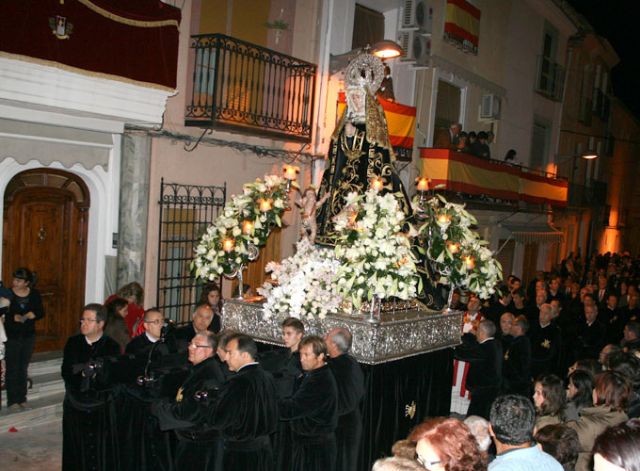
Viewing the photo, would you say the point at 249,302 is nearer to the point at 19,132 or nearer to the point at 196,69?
the point at 19,132

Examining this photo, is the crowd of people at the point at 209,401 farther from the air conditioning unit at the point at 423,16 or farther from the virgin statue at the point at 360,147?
the air conditioning unit at the point at 423,16

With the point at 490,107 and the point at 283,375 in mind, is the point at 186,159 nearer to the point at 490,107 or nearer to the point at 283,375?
the point at 283,375

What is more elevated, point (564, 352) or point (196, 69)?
point (196, 69)

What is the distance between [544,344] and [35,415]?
655cm

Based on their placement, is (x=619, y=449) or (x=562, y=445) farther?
(x=562, y=445)

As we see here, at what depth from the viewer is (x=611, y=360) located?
649 cm

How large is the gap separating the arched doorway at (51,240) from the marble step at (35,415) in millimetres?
1274

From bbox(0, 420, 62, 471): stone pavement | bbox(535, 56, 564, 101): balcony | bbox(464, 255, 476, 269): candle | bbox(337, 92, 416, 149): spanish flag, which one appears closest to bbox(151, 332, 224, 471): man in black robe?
bbox(0, 420, 62, 471): stone pavement

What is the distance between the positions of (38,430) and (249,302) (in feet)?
9.59

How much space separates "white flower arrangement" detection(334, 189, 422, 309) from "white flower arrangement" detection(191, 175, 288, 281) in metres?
1.25

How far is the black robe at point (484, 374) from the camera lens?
8.00 m

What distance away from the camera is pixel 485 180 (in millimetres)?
17250

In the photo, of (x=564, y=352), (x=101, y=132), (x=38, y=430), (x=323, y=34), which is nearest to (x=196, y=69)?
(x=101, y=132)

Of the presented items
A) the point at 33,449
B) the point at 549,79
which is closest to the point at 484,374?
the point at 33,449
